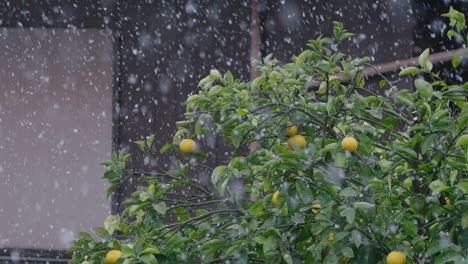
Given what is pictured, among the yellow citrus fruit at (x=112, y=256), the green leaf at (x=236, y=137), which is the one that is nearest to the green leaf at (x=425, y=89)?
the green leaf at (x=236, y=137)

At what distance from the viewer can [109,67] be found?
4879 mm

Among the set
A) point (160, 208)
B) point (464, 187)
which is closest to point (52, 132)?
point (160, 208)

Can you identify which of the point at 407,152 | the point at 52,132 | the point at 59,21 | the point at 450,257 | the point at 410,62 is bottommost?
the point at 450,257

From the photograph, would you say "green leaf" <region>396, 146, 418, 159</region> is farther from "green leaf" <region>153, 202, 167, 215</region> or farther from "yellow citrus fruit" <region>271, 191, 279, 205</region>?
"green leaf" <region>153, 202, 167, 215</region>

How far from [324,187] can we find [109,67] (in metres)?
3.26

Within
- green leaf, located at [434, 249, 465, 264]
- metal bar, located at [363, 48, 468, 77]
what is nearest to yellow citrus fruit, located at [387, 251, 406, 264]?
green leaf, located at [434, 249, 465, 264]

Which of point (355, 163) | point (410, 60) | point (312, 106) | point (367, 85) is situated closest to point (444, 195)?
point (355, 163)

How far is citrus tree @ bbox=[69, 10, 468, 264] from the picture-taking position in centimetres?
175

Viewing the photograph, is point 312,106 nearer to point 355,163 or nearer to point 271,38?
point 355,163

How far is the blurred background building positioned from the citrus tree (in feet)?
5.02

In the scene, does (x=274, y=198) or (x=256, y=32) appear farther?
(x=256, y=32)

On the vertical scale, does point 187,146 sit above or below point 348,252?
above

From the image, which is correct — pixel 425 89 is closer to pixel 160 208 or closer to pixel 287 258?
pixel 287 258

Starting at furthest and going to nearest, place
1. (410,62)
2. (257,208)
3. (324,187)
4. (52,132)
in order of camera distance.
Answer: (52,132)
(410,62)
(257,208)
(324,187)
